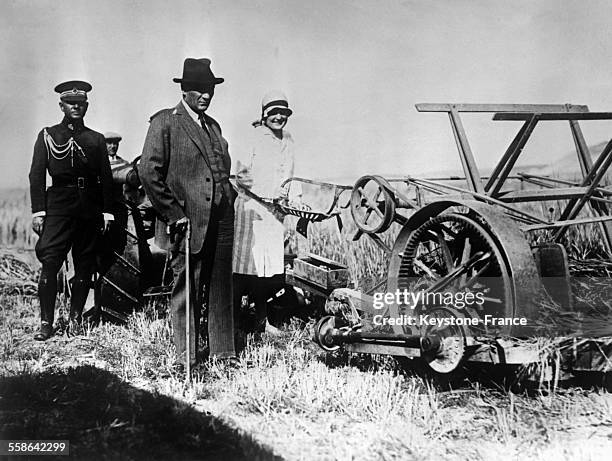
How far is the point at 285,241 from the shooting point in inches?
206

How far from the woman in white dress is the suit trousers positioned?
0.53 m

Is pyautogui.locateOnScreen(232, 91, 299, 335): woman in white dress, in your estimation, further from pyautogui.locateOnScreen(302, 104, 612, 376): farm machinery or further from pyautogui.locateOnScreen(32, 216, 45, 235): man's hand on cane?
pyautogui.locateOnScreen(32, 216, 45, 235): man's hand on cane

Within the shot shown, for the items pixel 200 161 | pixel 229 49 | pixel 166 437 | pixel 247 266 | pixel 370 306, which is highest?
pixel 229 49

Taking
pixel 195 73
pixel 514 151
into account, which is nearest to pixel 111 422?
pixel 195 73

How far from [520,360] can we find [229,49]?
2.63m

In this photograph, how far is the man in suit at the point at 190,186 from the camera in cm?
401

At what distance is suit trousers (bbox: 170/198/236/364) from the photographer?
13.4ft

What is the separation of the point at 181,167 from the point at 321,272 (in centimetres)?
127

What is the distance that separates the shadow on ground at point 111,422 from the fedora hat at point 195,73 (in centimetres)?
192

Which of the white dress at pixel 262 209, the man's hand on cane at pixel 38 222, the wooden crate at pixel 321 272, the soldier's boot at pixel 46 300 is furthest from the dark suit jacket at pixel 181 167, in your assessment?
the soldier's boot at pixel 46 300

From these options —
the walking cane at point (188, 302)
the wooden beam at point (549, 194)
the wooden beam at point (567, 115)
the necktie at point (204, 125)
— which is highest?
the necktie at point (204, 125)

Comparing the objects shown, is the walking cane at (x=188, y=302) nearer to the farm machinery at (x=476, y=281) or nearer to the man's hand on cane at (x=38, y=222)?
the farm machinery at (x=476, y=281)

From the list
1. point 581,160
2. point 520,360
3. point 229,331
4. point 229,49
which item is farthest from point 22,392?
point 581,160

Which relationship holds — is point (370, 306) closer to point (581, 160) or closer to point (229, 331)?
point (229, 331)
